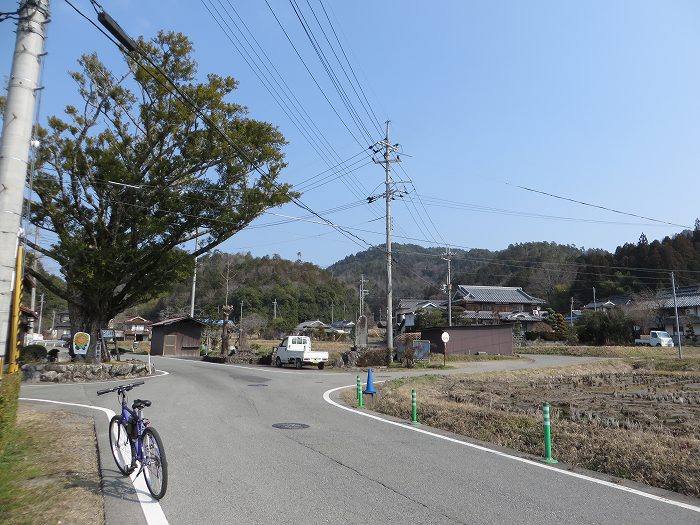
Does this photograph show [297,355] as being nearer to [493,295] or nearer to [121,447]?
[121,447]

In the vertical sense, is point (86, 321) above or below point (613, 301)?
below

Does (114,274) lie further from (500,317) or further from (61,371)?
(500,317)

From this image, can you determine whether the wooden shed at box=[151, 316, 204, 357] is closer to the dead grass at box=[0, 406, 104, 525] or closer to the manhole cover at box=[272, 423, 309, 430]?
the dead grass at box=[0, 406, 104, 525]

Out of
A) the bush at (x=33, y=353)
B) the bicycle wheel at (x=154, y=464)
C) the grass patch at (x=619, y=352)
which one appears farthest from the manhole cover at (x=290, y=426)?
the grass patch at (x=619, y=352)

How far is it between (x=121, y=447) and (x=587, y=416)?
36.1 ft

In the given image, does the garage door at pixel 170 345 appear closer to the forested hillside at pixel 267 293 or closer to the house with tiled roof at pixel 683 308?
the forested hillside at pixel 267 293

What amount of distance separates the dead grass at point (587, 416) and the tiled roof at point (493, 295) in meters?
41.6

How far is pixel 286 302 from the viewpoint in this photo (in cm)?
9888

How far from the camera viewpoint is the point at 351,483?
19.5 feet

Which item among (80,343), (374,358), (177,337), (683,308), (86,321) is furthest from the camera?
(683,308)

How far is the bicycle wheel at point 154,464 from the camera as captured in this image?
16.8 feet

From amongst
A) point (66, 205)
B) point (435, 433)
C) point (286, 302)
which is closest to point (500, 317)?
point (286, 302)


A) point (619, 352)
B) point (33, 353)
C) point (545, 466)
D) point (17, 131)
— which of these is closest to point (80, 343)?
point (33, 353)

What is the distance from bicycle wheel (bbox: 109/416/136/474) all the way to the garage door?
44125 mm
